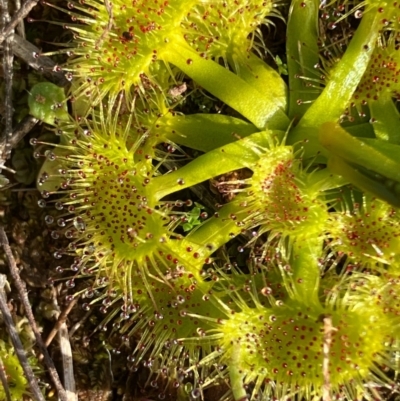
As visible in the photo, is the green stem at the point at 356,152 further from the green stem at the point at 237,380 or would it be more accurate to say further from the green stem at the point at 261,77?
the green stem at the point at 237,380

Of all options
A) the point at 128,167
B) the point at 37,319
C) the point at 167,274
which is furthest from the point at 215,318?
the point at 37,319

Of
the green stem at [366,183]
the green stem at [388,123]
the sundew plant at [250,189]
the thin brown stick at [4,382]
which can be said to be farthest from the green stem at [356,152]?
the thin brown stick at [4,382]

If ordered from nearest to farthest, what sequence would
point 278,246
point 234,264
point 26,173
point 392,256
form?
point 392,256 < point 278,246 < point 234,264 < point 26,173

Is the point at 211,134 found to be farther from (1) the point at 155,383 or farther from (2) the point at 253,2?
(1) the point at 155,383

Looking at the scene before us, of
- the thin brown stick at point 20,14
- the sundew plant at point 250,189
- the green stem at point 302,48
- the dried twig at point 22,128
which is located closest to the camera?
the sundew plant at point 250,189

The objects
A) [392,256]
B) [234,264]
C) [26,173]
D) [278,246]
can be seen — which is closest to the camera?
[392,256]

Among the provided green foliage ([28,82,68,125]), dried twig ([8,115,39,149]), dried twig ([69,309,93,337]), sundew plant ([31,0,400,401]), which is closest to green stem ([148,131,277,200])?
sundew plant ([31,0,400,401])

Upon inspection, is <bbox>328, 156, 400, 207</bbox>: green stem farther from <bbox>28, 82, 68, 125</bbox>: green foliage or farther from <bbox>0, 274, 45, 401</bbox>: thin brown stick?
<bbox>0, 274, 45, 401</bbox>: thin brown stick

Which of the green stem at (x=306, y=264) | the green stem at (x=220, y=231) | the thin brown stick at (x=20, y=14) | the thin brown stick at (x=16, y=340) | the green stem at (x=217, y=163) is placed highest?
the thin brown stick at (x=20, y=14)
